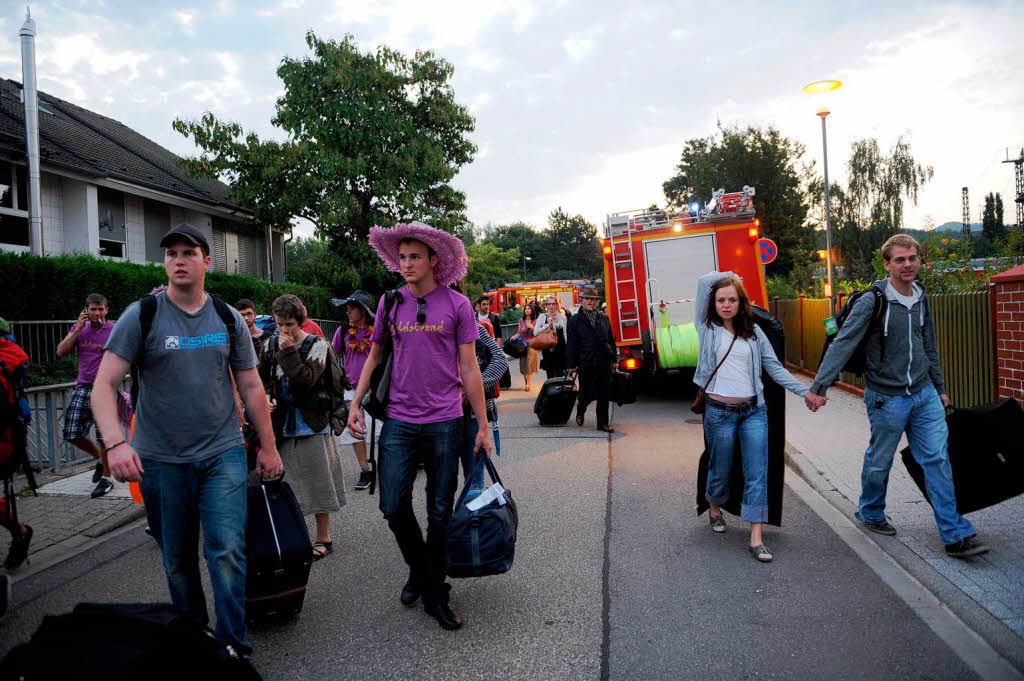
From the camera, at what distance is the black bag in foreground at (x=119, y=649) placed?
1.88 metres

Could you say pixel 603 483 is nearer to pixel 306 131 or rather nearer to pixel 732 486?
pixel 732 486

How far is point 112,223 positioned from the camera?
800 inches

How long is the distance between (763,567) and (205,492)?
326 cm

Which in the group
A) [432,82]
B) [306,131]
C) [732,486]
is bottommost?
[732,486]

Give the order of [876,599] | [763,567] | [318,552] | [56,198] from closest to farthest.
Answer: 1. [876,599]
2. [763,567]
3. [318,552]
4. [56,198]

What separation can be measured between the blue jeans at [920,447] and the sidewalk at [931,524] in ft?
0.71

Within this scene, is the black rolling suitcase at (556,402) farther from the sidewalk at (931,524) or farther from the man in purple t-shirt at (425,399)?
the man in purple t-shirt at (425,399)

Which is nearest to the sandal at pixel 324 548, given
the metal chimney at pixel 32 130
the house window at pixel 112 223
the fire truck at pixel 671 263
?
the fire truck at pixel 671 263

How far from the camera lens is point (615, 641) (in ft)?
11.9

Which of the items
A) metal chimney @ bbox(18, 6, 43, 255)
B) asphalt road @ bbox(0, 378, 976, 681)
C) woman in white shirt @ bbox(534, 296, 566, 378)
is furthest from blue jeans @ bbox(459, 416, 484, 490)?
metal chimney @ bbox(18, 6, 43, 255)

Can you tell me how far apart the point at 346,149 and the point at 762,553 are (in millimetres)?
22296

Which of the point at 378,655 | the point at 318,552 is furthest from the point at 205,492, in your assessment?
the point at 318,552

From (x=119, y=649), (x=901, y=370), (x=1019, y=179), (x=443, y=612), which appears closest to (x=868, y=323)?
(x=901, y=370)

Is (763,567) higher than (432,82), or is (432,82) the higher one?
(432,82)
